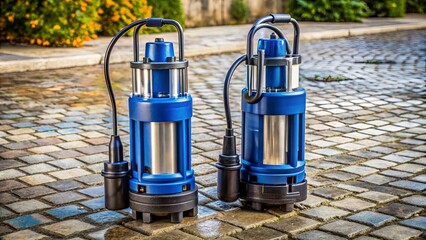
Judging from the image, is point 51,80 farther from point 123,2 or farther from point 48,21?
point 123,2

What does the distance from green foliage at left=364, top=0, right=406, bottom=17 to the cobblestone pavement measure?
8731mm

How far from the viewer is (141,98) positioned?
3.40m

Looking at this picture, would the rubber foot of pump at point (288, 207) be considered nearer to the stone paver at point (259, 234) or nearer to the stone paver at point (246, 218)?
the stone paver at point (246, 218)

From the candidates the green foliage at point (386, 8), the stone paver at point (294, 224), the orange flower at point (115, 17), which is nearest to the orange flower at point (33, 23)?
the orange flower at point (115, 17)

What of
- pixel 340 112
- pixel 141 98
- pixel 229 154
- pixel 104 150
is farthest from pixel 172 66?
pixel 340 112

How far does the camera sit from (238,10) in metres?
15.4

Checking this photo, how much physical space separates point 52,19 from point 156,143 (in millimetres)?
6979

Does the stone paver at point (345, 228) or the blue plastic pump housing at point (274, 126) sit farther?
the blue plastic pump housing at point (274, 126)

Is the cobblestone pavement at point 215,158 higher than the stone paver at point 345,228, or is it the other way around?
the cobblestone pavement at point 215,158

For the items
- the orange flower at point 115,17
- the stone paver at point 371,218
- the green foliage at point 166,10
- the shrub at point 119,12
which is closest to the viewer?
the stone paver at point 371,218

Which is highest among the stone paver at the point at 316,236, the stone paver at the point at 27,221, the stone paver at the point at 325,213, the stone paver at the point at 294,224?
the stone paver at the point at 27,221

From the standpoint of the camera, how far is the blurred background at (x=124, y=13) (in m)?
9.95

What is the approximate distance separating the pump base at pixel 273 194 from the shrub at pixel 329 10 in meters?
12.4

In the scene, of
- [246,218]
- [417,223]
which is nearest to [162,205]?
[246,218]
